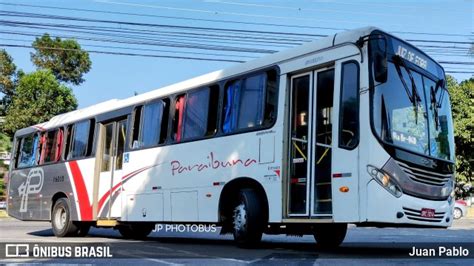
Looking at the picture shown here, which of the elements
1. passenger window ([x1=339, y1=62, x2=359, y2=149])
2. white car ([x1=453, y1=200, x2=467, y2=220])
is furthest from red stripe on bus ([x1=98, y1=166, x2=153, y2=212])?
white car ([x1=453, y1=200, x2=467, y2=220])

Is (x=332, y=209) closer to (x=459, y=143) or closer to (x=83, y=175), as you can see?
(x=83, y=175)

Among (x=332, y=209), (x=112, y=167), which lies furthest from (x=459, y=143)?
(x=332, y=209)

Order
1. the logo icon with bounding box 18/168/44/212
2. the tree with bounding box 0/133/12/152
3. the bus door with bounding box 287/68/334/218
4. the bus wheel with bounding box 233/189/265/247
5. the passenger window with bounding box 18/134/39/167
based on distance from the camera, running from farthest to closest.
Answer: the tree with bounding box 0/133/12/152 < the passenger window with bounding box 18/134/39/167 < the logo icon with bounding box 18/168/44/212 < the bus wheel with bounding box 233/189/265/247 < the bus door with bounding box 287/68/334/218

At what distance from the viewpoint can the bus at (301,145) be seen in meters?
7.71

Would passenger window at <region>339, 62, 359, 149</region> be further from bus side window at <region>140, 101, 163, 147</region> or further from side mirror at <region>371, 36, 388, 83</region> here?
bus side window at <region>140, 101, 163, 147</region>

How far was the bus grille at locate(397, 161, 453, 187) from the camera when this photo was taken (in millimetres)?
7757

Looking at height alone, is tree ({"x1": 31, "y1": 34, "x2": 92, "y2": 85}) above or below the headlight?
above

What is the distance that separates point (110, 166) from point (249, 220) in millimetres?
5529

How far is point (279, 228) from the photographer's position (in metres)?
9.27

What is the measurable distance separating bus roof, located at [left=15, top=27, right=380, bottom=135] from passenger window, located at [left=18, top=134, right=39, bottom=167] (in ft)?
1.80

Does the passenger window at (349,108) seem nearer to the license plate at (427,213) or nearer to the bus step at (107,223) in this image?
the license plate at (427,213)

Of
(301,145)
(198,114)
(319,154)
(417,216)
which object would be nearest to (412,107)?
(319,154)

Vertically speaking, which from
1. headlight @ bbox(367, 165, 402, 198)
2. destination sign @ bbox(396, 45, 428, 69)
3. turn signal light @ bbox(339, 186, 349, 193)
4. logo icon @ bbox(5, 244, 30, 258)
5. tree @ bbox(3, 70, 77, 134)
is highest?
tree @ bbox(3, 70, 77, 134)

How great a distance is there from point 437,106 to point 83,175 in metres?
8.94
